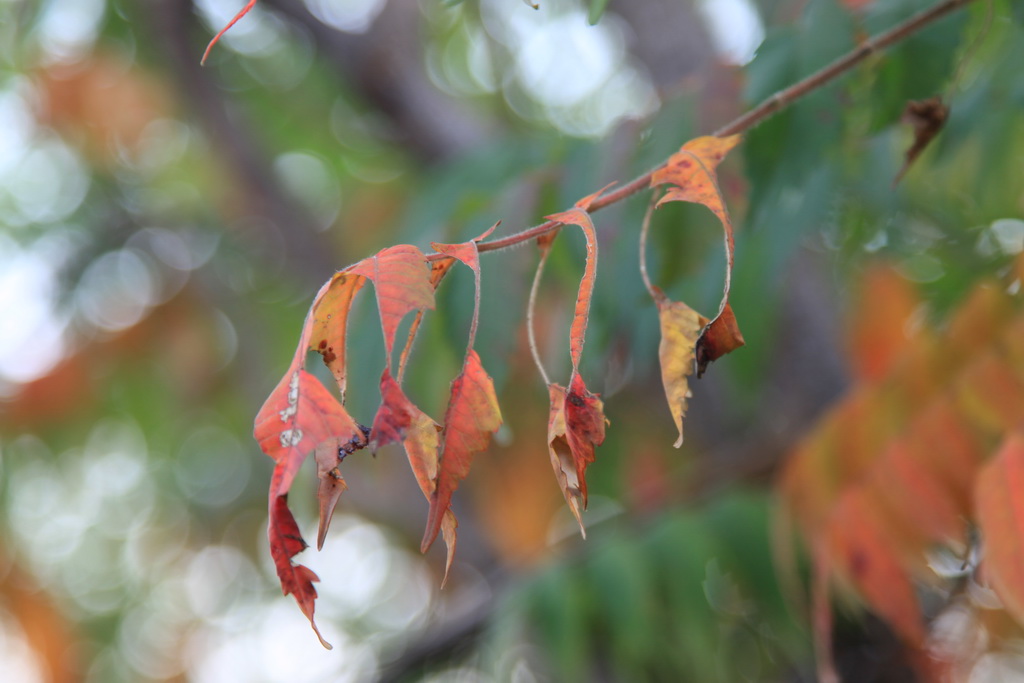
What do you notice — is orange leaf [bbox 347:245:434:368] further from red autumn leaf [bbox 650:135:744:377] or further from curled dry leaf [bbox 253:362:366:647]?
red autumn leaf [bbox 650:135:744:377]

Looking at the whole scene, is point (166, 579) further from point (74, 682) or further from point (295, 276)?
point (295, 276)

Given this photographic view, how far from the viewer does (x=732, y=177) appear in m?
0.90

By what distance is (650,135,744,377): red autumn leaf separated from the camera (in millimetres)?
483

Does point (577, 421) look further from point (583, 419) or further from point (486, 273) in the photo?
point (486, 273)

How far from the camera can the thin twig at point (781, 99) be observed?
1.71 feet

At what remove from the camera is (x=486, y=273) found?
866 mm

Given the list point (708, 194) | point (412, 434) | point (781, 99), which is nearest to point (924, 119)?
point (781, 99)

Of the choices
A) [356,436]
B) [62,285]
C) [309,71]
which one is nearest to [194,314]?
[62,285]

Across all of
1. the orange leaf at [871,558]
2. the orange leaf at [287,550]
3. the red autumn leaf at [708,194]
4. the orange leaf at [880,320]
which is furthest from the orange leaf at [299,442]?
the orange leaf at [880,320]

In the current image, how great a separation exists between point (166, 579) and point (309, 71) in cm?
369

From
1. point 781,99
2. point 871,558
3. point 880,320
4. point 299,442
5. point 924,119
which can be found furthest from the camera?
point 880,320

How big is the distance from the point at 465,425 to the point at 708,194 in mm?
205

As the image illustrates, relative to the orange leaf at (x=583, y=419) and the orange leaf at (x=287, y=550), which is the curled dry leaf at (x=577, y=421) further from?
the orange leaf at (x=287, y=550)

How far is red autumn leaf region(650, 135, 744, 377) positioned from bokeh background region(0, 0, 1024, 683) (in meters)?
0.14
